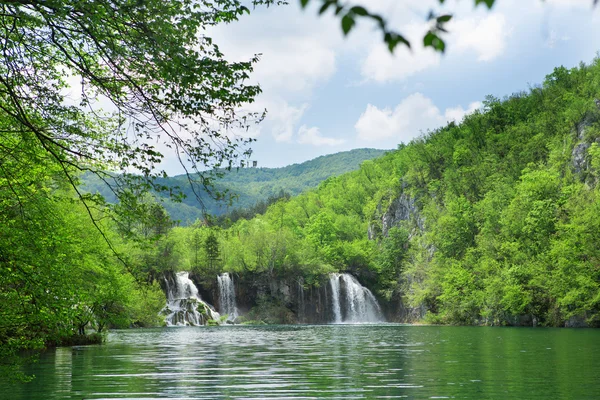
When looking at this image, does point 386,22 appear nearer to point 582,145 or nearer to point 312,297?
point 582,145

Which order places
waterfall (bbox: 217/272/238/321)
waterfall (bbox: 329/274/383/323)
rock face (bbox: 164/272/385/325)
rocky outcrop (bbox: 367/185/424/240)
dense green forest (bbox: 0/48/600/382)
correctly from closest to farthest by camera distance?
dense green forest (bbox: 0/48/600/382) → waterfall (bbox: 217/272/238/321) → rock face (bbox: 164/272/385/325) → waterfall (bbox: 329/274/383/323) → rocky outcrop (bbox: 367/185/424/240)

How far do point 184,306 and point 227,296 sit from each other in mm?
9423

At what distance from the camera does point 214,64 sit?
30.0ft

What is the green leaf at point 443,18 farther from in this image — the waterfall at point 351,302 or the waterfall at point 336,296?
the waterfall at point 351,302

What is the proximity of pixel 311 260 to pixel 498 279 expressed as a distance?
110 ft

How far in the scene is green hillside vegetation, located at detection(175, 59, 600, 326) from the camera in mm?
54906

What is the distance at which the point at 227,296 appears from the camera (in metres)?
81.8

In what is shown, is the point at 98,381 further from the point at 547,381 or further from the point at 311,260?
the point at 311,260

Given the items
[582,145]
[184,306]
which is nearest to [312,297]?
[184,306]

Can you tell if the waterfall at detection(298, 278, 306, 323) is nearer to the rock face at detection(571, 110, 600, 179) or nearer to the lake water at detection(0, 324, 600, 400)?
the rock face at detection(571, 110, 600, 179)

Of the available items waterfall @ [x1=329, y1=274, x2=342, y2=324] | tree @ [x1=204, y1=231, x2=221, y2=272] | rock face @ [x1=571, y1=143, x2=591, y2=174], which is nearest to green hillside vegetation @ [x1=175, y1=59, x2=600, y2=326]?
rock face @ [x1=571, y1=143, x2=591, y2=174]

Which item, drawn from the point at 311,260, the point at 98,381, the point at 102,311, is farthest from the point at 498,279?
the point at 98,381

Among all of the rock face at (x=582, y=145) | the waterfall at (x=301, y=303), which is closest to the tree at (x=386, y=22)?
Result: the rock face at (x=582, y=145)

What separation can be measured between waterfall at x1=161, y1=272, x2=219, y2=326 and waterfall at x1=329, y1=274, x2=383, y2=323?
17.2m
